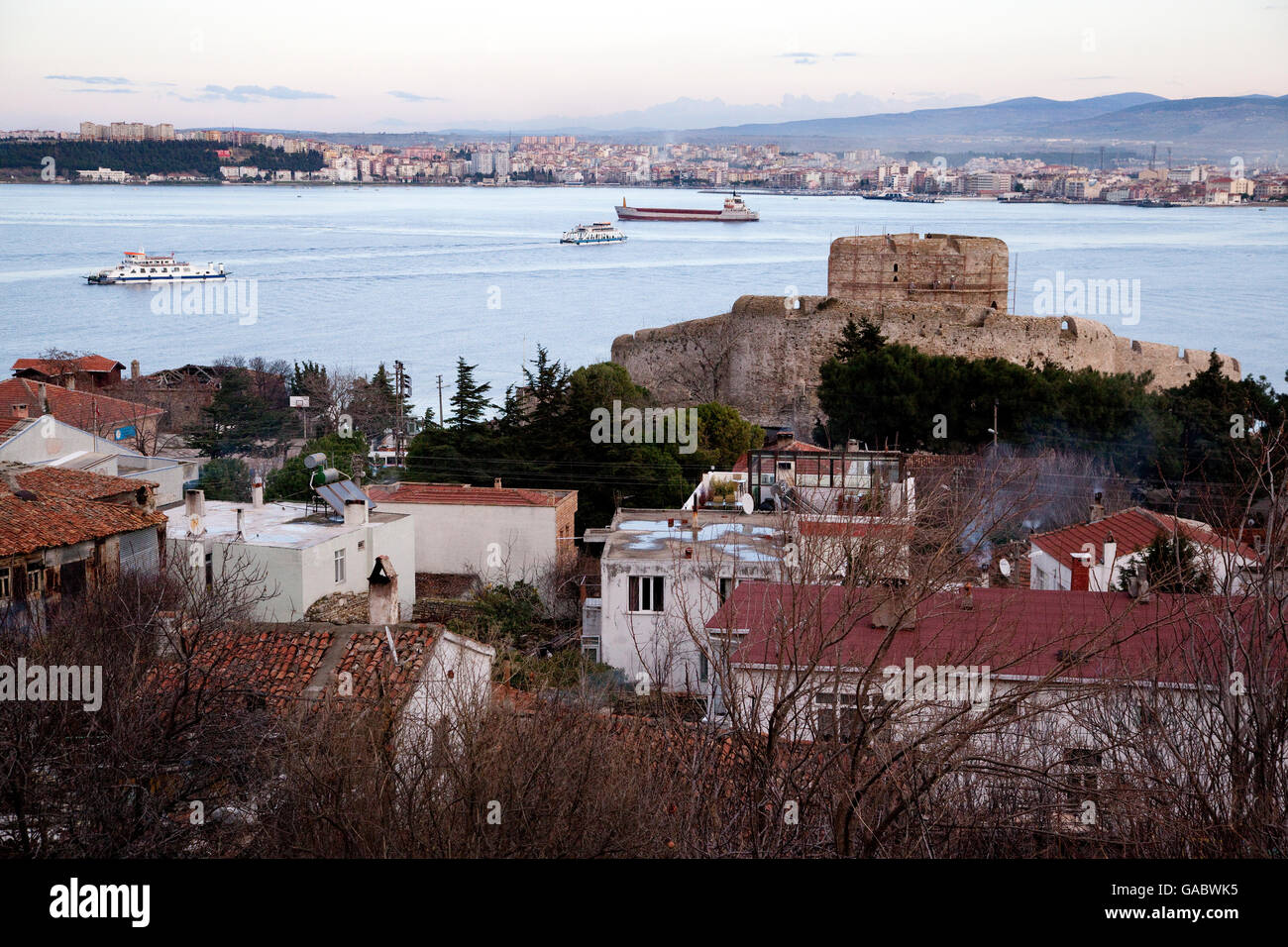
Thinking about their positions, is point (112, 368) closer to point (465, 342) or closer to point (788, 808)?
point (465, 342)

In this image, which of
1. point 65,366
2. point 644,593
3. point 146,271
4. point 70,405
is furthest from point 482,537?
point 146,271

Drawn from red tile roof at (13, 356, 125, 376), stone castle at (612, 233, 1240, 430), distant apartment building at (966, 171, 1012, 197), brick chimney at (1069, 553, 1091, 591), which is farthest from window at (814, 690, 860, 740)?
distant apartment building at (966, 171, 1012, 197)

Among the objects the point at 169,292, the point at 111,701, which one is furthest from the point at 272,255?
the point at 111,701

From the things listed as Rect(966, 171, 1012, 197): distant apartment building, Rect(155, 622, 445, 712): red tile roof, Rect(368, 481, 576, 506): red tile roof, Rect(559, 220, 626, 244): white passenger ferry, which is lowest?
Rect(368, 481, 576, 506): red tile roof

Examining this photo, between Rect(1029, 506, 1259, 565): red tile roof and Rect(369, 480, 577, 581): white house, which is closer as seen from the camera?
Rect(1029, 506, 1259, 565): red tile roof

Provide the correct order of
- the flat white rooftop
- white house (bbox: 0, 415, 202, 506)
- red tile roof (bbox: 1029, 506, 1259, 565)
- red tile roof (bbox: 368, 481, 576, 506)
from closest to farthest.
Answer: red tile roof (bbox: 1029, 506, 1259, 565) < the flat white rooftop < white house (bbox: 0, 415, 202, 506) < red tile roof (bbox: 368, 481, 576, 506)

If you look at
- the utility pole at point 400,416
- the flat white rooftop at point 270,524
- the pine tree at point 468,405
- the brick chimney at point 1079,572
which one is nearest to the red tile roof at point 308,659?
the flat white rooftop at point 270,524

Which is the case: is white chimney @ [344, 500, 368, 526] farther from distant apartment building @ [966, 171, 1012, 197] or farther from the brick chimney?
distant apartment building @ [966, 171, 1012, 197]
